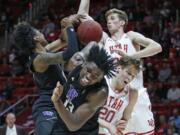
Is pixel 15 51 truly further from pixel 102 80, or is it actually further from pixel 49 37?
pixel 102 80

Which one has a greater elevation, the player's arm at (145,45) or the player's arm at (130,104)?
the player's arm at (145,45)

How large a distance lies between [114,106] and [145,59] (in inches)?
333

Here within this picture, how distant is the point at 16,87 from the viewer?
14.6 metres

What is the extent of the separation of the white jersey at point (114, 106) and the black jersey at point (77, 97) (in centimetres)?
94

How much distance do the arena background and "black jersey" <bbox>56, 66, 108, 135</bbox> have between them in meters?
5.76

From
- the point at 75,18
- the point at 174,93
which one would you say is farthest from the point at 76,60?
the point at 174,93

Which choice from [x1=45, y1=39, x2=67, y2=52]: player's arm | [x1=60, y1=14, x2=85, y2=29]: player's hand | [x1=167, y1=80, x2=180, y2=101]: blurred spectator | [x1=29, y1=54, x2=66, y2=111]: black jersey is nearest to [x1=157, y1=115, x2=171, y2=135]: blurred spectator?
[x1=167, y1=80, x2=180, y2=101]: blurred spectator

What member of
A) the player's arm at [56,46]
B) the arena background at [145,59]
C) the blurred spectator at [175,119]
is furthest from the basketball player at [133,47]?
the blurred spectator at [175,119]

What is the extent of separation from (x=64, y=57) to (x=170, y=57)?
9.03m

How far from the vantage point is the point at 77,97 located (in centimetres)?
438

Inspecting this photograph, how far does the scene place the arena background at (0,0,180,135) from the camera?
1202cm

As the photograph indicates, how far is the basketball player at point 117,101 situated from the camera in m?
5.27

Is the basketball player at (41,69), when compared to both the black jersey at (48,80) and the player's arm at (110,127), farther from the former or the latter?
the player's arm at (110,127)

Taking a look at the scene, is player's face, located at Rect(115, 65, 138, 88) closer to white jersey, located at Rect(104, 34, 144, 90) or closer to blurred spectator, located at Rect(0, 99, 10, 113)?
white jersey, located at Rect(104, 34, 144, 90)
